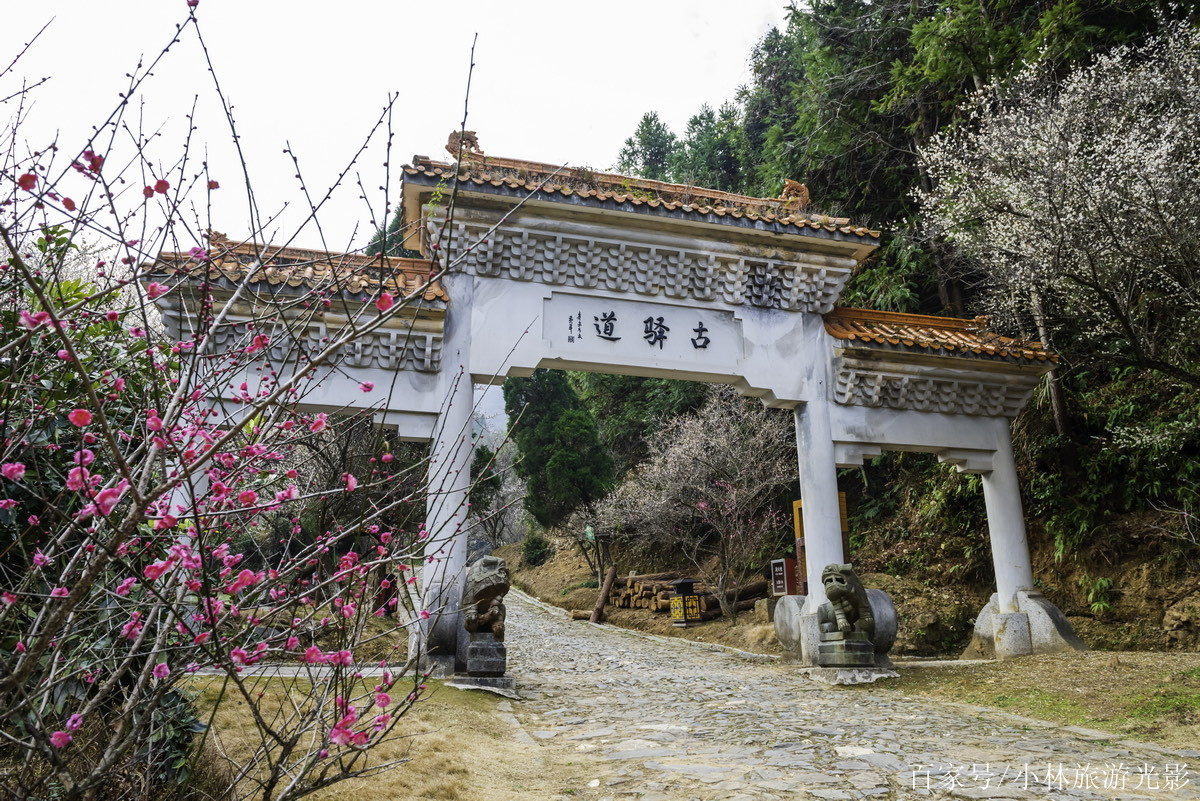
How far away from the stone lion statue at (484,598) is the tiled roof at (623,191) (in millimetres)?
3882

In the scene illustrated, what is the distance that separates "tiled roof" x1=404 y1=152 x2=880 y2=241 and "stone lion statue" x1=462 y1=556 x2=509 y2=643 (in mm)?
3882

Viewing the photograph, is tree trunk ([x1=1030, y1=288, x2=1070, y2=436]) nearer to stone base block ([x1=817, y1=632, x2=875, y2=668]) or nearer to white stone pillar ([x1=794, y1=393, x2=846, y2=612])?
white stone pillar ([x1=794, y1=393, x2=846, y2=612])

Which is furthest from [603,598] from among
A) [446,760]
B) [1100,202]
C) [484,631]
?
[446,760]

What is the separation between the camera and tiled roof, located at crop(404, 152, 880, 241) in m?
8.48

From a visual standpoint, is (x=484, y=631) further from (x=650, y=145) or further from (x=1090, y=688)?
(x=650, y=145)

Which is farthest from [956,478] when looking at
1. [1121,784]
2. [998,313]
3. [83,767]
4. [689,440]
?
[83,767]

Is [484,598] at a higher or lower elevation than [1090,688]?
higher

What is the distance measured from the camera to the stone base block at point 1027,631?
8.88m

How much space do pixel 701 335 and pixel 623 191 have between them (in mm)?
1978

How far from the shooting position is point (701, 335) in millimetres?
9312

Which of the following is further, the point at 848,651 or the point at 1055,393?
the point at 1055,393

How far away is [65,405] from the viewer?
10.6 feet

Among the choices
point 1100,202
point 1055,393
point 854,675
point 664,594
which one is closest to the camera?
point 854,675

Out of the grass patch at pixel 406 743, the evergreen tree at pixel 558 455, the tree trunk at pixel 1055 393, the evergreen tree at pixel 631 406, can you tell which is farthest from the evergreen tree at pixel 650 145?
the grass patch at pixel 406 743
